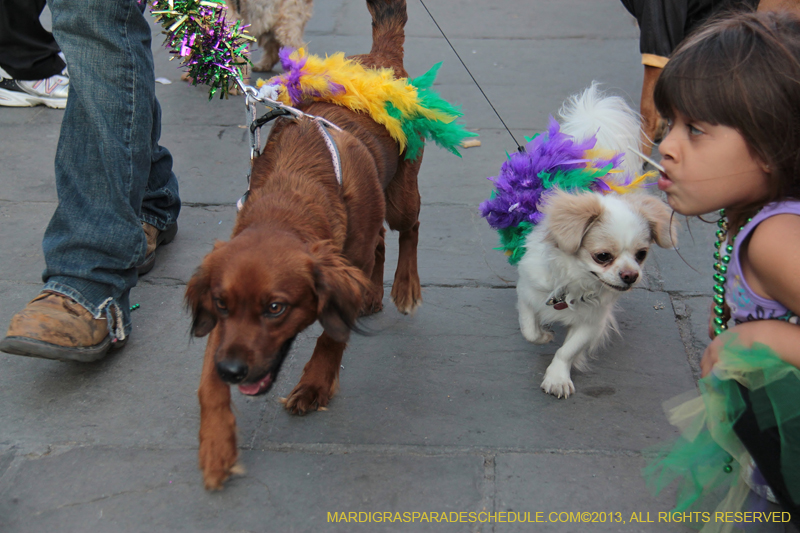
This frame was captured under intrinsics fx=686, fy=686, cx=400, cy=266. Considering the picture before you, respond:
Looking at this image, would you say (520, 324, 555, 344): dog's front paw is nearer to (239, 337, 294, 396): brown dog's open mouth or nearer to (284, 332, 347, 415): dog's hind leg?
(284, 332, 347, 415): dog's hind leg

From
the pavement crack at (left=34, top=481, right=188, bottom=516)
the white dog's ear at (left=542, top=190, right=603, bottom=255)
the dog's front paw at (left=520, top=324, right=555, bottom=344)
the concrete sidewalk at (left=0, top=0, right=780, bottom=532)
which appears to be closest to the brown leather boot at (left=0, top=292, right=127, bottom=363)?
the concrete sidewalk at (left=0, top=0, right=780, bottom=532)

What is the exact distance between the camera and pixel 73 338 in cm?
276

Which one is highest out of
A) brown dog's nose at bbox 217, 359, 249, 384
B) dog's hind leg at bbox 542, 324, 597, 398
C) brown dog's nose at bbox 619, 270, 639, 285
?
brown dog's nose at bbox 217, 359, 249, 384

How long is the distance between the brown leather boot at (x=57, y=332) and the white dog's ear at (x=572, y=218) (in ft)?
6.37

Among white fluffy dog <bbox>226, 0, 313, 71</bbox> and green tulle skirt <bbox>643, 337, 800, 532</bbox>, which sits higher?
A: green tulle skirt <bbox>643, 337, 800, 532</bbox>

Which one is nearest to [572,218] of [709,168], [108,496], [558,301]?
[558,301]

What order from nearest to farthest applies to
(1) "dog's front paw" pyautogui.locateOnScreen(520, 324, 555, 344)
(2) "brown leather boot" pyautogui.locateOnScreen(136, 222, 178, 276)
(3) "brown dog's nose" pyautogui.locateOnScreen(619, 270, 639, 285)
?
(3) "brown dog's nose" pyautogui.locateOnScreen(619, 270, 639, 285)
(1) "dog's front paw" pyautogui.locateOnScreen(520, 324, 555, 344)
(2) "brown leather boot" pyautogui.locateOnScreen(136, 222, 178, 276)

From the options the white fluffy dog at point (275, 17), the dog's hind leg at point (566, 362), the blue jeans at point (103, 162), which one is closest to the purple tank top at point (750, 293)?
the dog's hind leg at point (566, 362)

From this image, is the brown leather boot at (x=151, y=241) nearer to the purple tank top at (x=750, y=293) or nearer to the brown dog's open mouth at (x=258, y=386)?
the brown dog's open mouth at (x=258, y=386)

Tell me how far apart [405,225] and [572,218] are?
941 mm

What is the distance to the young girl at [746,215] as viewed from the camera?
1834mm

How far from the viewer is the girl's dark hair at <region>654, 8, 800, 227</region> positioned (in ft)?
5.98

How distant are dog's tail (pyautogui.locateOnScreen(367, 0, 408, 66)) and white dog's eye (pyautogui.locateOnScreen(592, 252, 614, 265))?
1.46 meters

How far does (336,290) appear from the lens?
2217 mm
